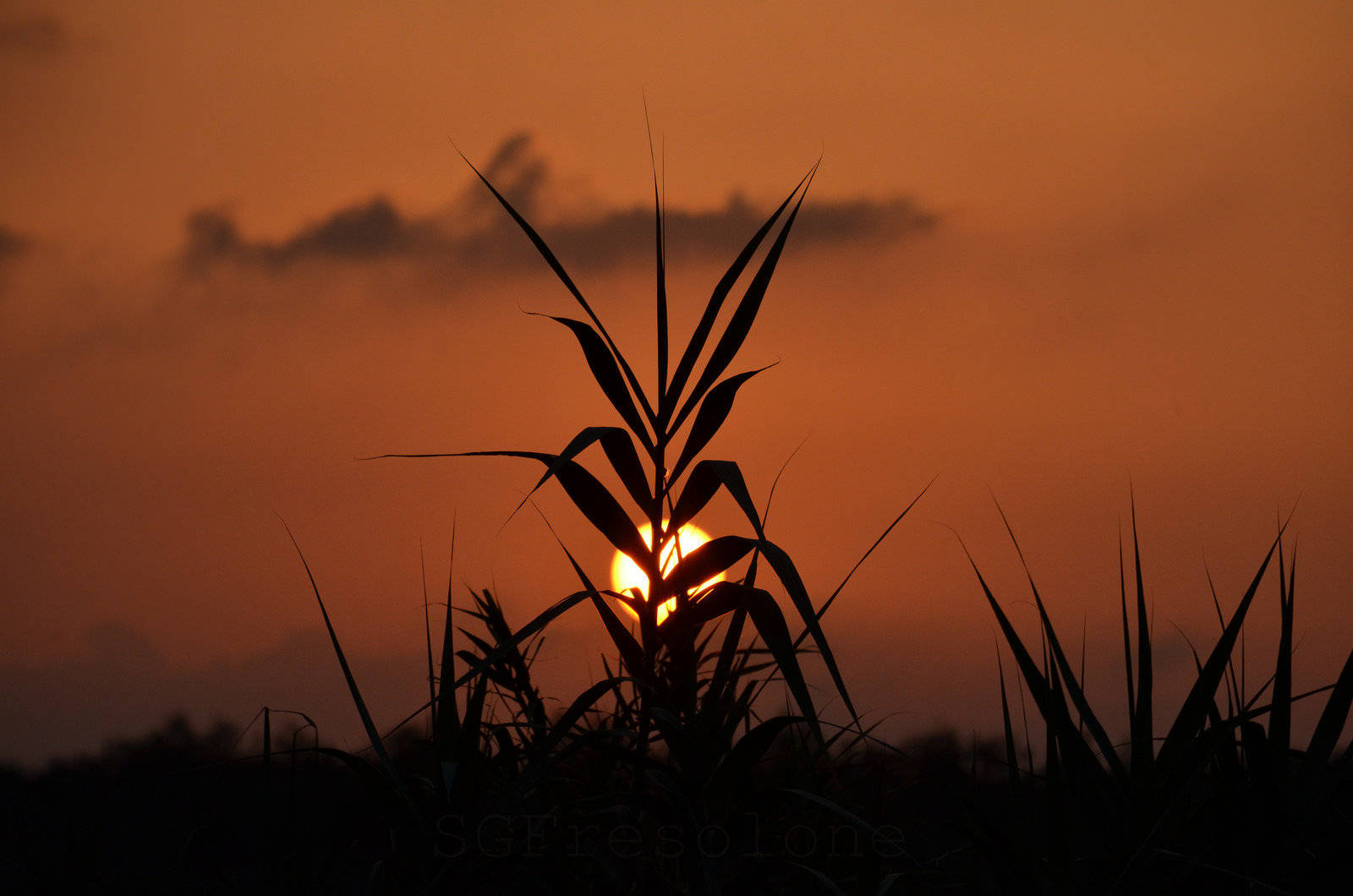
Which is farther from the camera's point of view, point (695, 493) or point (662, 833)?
point (695, 493)

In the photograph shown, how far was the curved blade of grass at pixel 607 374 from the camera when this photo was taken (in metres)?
2.49

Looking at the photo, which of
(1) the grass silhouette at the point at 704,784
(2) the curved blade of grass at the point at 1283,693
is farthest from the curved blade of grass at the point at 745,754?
(2) the curved blade of grass at the point at 1283,693

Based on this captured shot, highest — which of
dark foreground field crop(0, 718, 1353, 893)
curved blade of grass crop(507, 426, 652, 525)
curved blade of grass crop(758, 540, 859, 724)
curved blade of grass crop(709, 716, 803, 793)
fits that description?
curved blade of grass crop(507, 426, 652, 525)

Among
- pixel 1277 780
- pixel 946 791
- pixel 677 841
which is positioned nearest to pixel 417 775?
pixel 677 841

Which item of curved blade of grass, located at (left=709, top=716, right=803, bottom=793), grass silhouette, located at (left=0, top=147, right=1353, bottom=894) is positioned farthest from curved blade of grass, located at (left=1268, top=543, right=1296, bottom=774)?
curved blade of grass, located at (left=709, top=716, right=803, bottom=793)

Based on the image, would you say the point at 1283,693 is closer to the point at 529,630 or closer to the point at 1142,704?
the point at 1142,704

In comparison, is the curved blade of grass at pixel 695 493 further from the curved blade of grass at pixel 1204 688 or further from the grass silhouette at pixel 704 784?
the curved blade of grass at pixel 1204 688

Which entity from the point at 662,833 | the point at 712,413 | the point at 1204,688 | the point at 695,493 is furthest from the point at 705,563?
the point at 1204,688

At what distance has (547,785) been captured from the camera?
7.47ft

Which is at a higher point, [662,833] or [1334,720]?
[1334,720]

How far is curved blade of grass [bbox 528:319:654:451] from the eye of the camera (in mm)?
2488

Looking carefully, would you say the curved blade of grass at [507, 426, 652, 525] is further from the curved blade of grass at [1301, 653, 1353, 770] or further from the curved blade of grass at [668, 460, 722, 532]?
the curved blade of grass at [1301, 653, 1353, 770]

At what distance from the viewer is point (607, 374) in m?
2.50

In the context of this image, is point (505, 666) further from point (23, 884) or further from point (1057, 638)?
point (1057, 638)
